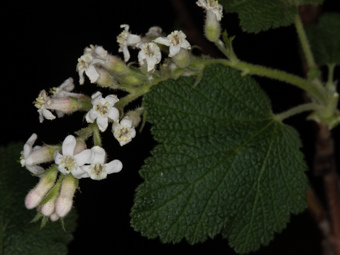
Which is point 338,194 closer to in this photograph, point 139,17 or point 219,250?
point 219,250

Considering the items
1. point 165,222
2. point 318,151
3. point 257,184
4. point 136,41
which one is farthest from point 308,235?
point 136,41

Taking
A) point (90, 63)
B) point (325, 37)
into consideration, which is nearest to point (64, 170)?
point (90, 63)

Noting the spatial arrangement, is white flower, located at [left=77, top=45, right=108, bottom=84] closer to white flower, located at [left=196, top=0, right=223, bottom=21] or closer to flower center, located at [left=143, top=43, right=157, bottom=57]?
flower center, located at [left=143, top=43, right=157, bottom=57]

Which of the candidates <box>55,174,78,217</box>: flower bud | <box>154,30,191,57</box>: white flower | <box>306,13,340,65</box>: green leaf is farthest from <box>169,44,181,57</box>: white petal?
<box>306,13,340,65</box>: green leaf

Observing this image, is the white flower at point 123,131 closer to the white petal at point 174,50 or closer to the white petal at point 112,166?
the white petal at point 112,166

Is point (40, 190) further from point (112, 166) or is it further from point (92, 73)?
point (92, 73)

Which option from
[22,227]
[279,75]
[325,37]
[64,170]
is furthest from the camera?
[325,37]
